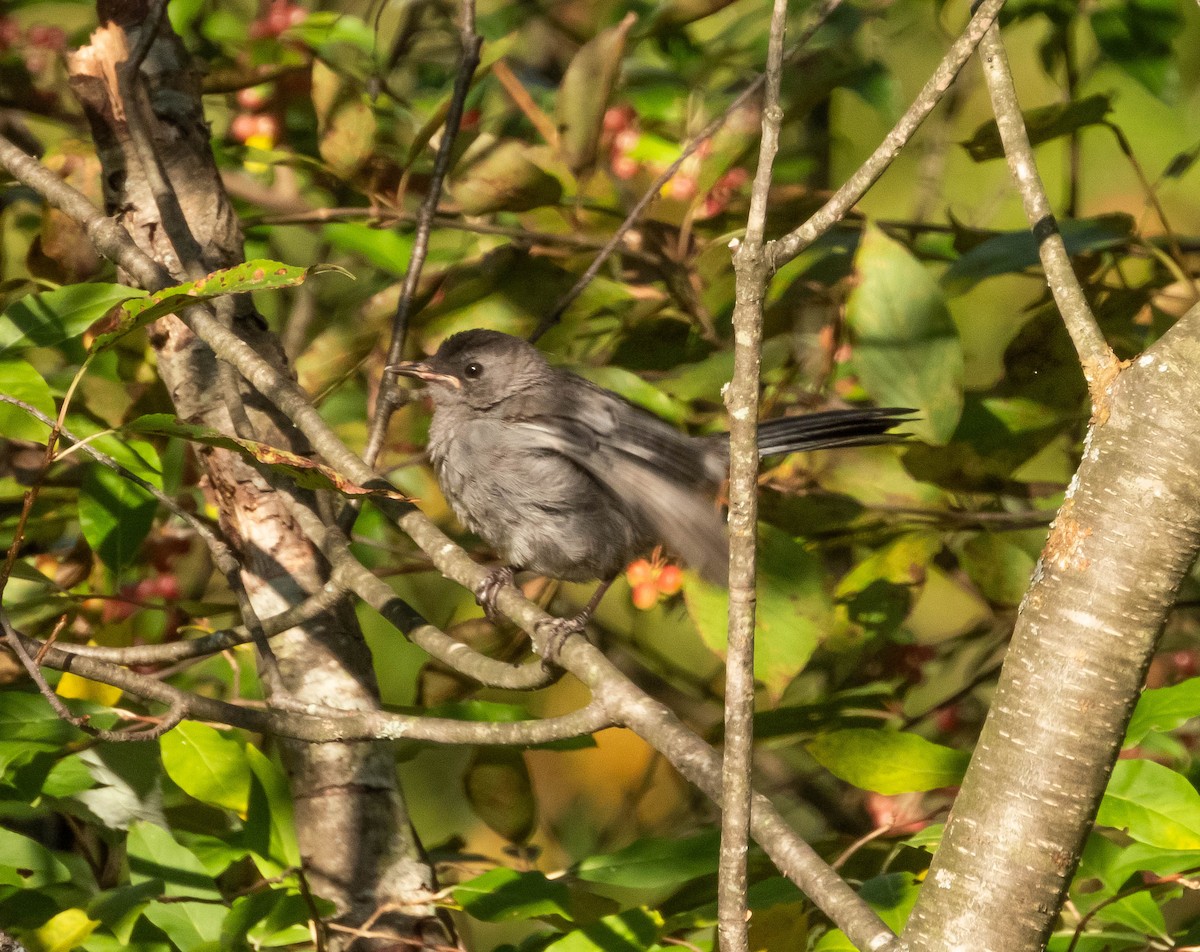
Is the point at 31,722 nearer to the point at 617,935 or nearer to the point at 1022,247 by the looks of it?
the point at 617,935

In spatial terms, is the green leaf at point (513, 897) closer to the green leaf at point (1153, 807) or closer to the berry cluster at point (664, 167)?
the green leaf at point (1153, 807)

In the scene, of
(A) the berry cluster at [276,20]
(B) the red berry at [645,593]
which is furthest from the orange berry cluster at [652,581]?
(A) the berry cluster at [276,20]

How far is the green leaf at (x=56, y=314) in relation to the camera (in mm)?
2561

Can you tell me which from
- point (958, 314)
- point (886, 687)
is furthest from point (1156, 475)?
point (958, 314)

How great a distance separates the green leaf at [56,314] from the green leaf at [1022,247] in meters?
2.10

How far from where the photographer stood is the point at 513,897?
2.50m

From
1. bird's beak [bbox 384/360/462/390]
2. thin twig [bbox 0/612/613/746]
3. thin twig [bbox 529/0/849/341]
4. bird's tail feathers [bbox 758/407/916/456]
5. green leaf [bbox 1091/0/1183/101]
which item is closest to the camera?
thin twig [bbox 0/612/613/746]

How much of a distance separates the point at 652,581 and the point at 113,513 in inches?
61.1

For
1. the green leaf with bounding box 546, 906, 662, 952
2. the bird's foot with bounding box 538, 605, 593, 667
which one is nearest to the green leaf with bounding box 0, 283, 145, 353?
the bird's foot with bounding box 538, 605, 593, 667

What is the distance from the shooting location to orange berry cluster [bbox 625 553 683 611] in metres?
3.85

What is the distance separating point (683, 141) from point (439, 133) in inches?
33.8

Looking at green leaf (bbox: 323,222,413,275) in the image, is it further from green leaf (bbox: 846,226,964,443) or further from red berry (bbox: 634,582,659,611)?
green leaf (bbox: 846,226,964,443)

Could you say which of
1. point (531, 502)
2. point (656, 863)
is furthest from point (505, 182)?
point (656, 863)

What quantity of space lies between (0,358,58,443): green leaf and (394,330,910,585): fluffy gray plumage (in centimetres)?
107
